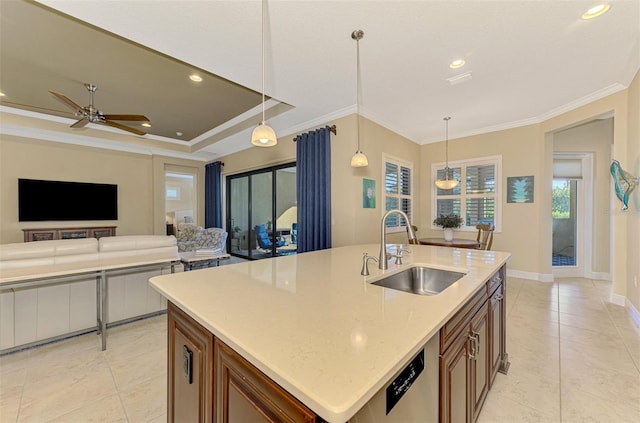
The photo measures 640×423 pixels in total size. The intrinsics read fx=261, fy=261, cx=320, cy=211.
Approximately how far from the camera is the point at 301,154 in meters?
4.45

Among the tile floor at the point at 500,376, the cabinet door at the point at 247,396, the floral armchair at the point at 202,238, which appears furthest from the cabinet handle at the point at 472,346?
the floral armchair at the point at 202,238

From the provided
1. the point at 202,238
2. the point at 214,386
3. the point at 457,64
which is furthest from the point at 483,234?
the point at 202,238

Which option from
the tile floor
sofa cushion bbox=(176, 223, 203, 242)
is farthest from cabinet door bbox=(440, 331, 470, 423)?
sofa cushion bbox=(176, 223, 203, 242)

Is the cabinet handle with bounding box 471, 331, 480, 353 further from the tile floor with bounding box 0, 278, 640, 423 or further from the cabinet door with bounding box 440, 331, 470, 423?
the tile floor with bounding box 0, 278, 640, 423

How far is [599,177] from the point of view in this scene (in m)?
4.62

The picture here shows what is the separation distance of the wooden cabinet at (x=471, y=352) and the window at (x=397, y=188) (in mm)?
2582

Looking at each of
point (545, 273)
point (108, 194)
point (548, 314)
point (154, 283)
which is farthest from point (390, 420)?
point (108, 194)

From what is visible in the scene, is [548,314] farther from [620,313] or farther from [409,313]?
[409,313]

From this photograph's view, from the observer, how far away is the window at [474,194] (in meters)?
4.88

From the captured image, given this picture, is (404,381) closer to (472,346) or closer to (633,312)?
(472,346)

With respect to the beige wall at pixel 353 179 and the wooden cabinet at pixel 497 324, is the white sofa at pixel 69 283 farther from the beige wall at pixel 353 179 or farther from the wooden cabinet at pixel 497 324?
the wooden cabinet at pixel 497 324

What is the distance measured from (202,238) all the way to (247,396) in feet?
15.4

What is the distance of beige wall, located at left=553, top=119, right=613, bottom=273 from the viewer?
455 centimetres

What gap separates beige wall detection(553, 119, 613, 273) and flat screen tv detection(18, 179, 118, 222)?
374 inches
